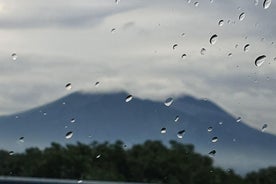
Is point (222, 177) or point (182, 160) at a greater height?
point (182, 160)

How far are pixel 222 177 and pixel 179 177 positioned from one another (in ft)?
4.93

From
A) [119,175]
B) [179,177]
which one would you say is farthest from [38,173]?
[179,177]

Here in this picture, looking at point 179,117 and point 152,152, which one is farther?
point 152,152

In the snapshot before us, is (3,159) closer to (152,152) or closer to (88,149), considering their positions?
(88,149)

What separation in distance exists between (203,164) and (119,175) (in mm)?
1328

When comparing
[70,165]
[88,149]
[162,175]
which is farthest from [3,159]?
[162,175]

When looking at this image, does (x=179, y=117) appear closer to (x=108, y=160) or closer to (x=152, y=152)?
(x=108, y=160)

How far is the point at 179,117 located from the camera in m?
4.84

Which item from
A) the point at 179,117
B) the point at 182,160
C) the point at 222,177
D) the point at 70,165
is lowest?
the point at 179,117

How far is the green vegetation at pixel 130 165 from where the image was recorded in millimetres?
7391

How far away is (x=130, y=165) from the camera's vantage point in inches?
342

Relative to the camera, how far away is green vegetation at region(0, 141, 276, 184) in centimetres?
739

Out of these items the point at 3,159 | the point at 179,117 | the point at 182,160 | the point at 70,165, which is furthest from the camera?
the point at 182,160

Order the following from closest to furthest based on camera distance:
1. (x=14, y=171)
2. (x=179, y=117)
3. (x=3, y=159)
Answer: (x=179, y=117) < (x=3, y=159) < (x=14, y=171)
